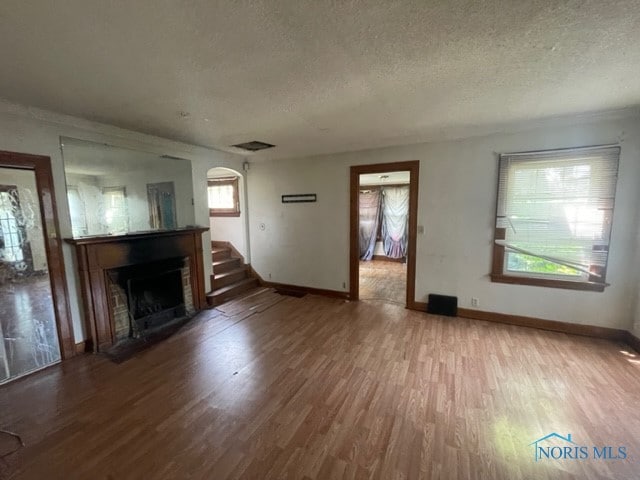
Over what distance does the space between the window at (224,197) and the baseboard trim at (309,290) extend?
Result: 1.51 m

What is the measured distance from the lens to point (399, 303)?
4.11 metres

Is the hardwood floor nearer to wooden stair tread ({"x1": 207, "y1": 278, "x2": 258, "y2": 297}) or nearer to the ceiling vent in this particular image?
wooden stair tread ({"x1": 207, "y1": 278, "x2": 258, "y2": 297})

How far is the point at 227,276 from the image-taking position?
463 centimetres

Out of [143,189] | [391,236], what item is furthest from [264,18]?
[391,236]

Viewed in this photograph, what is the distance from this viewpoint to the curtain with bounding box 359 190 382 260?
7457 millimetres

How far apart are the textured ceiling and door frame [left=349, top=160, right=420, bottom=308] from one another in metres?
1.05

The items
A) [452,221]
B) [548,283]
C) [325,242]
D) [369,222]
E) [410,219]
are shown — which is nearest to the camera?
[548,283]

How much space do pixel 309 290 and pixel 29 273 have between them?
338 centimetres

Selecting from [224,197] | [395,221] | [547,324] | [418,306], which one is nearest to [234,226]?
[224,197]

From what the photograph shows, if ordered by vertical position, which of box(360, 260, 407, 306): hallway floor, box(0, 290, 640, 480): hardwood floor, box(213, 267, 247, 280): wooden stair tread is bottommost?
box(0, 290, 640, 480): hardwood floor

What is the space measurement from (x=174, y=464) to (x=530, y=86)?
139 inches

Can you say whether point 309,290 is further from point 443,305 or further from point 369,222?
point 369,222

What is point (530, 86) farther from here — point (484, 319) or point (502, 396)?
point (484, 319)

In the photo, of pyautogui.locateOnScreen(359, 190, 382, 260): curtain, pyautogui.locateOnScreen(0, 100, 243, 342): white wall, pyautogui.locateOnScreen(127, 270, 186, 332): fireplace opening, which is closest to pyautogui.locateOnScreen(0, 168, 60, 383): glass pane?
pyautogui.locateOnScreen(0, 100, 243, 342): white wall
